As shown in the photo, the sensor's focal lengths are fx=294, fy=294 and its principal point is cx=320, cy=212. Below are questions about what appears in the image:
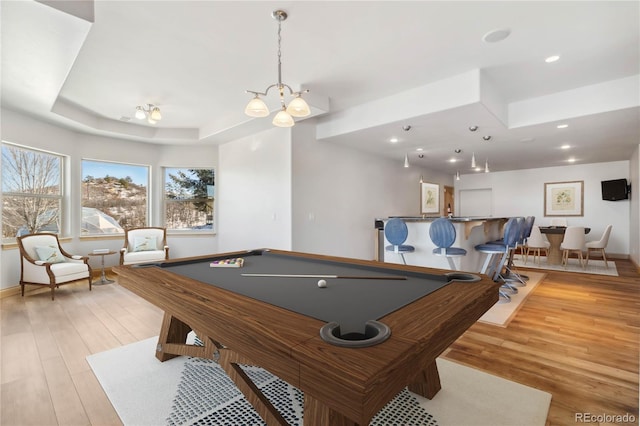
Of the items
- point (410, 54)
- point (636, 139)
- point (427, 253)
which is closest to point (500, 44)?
point (410, 54)

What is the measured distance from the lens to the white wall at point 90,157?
4234mm

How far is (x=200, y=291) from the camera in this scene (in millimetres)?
1423

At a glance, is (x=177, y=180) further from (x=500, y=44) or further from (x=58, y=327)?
(x=500, y=44)

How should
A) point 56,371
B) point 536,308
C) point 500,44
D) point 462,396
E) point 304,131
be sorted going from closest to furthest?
point 462,396
point 56,371
point 500,44
point 536,308
point 304,131

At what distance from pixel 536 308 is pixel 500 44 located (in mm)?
2912

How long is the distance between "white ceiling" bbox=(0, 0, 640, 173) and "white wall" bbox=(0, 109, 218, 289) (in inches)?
15.8

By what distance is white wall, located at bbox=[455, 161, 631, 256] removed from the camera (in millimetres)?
7090

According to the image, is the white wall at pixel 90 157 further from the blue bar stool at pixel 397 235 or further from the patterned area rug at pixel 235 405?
the patterned area rug at pixel 235 405

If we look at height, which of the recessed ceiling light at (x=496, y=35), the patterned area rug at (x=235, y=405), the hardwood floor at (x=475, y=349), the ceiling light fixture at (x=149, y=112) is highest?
the recessed ceiling light at (x=496, y=35)

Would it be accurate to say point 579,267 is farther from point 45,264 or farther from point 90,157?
point 90,157

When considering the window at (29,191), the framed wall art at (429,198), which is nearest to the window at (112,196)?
the window at (29,191)

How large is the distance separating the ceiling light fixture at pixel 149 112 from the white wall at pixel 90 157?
1653mm

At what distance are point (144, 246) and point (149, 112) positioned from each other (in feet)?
7.74

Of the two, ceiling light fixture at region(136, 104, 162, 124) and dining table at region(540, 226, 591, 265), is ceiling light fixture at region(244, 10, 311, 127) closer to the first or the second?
ceiling light fixture at region(136, 104, 162, 124)
